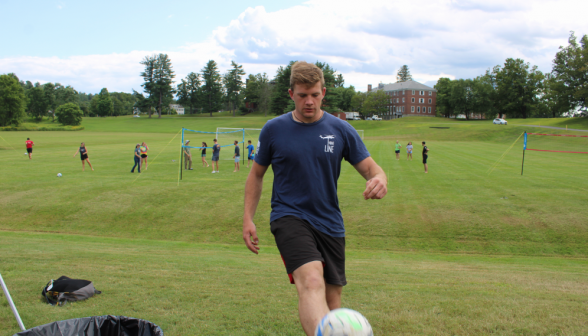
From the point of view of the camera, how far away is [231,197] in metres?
17.0

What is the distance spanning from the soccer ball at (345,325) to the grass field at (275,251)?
80.8 inches

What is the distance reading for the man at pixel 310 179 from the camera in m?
2.71

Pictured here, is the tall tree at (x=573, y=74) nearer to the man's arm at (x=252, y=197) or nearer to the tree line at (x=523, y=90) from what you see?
the tree line at (x=523, y=90)

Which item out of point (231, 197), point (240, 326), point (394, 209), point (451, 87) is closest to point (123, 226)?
point (231, 197)

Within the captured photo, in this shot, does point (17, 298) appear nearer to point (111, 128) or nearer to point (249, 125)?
point (249, 125)

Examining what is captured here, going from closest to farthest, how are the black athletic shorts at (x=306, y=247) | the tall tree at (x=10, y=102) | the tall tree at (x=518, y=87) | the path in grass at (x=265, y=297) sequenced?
the black athletic shorts at (x=306, y=247)
the path in grass at (x=265, y=297)
the tall tree at (x=10, y=102)
the tall tree at (x=518, y=87)

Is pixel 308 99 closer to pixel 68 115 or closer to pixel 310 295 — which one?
pixel 310 295

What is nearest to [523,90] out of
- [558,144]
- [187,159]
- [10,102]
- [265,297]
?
[558,144]

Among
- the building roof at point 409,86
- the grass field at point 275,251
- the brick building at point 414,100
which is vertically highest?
the building roof at point 409,86

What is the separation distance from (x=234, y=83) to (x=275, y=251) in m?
108

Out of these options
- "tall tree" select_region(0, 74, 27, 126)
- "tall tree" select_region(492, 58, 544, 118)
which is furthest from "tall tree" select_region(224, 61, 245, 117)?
"tall tree" select_region(492, 58, 544, 118)

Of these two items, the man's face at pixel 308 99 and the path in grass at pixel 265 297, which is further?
the path in grass at pixel 265 297

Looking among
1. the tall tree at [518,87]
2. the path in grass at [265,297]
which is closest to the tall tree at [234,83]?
the tall tree at [518,87]

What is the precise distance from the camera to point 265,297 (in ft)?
16.0
